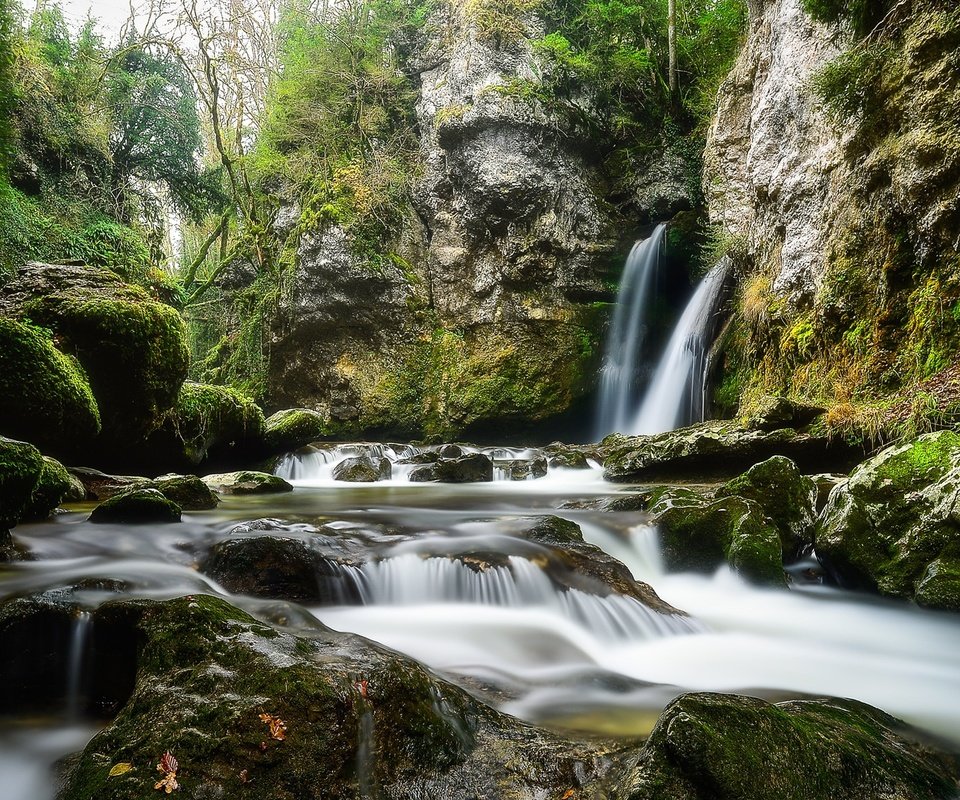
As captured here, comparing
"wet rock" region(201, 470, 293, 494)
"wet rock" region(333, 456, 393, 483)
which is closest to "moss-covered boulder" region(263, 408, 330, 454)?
"wet rock" region(333, 456, 393, 483)

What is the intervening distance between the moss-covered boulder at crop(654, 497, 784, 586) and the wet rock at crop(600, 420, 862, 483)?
2.40m

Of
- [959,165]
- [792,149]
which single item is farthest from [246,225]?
[959,165]

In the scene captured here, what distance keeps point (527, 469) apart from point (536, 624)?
241 inches

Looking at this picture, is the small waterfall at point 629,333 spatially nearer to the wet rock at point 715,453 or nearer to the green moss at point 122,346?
the wet rock at point 715,453

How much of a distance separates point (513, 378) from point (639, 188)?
566 cm

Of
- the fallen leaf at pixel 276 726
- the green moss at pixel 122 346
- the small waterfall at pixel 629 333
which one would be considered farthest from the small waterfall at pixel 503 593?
the small waterfall at pixel 629 333

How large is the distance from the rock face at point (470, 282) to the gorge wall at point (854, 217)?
4.59 meters

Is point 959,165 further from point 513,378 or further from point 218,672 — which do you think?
point 513,378

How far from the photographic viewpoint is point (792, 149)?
860cm

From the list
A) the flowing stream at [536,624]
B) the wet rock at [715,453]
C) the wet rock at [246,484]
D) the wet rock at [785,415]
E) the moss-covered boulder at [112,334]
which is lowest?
the flowing stream at [536,624]

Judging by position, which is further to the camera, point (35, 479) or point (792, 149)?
point (792, 149)

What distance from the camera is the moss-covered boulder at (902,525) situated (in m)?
3.50

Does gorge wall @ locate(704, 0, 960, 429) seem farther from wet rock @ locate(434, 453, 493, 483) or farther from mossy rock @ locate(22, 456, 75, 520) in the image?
mossy rock @ locate(22, 456, 75, 520)

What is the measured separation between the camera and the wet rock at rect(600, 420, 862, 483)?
21.0 feet
